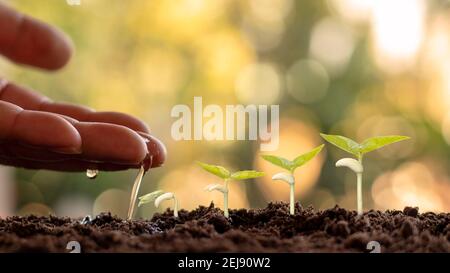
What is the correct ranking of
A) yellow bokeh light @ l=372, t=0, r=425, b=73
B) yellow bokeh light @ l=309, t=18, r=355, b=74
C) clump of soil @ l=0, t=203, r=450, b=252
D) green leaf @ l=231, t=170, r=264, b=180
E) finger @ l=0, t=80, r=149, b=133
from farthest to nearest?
yellow bokeh light @ l=309, t=18, r=355, b=74, yellow bokeh light @ l=372, t=0, r=425, b=73, finger @ l=0, t=80, r=149, b=133, green leaf @ l=231, t=170, r=264, b=180, clump of soil @ l=0, t=203, r=450, b=252

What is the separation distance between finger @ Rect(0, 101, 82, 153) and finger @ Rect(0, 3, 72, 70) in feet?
1.18

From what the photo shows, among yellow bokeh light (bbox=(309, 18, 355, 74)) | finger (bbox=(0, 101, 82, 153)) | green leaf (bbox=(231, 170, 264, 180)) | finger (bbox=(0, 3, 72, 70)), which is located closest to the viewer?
finger (bbox=(0, 101, 82, 153))

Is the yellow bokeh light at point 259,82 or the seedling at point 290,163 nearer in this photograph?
the seedling at point 290,163

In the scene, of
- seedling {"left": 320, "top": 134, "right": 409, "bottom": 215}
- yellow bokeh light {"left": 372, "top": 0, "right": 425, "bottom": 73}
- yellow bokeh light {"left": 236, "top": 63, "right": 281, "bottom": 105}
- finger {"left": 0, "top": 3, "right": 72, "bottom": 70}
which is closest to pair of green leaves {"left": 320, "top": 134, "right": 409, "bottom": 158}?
seedling {"left": 320, "top": 134, "right": 409, "bottom": 215}

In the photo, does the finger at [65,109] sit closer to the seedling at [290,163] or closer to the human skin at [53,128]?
the human skin at [53,128]

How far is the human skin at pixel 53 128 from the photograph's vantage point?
761mm

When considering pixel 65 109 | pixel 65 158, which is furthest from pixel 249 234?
pixel 65 109

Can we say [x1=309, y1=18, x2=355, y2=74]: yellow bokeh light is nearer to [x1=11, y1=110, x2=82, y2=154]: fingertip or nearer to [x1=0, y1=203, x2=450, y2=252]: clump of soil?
[x1=0, y1=203, x2=450, y2=252]: clump of soil

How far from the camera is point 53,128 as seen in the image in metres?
0.75

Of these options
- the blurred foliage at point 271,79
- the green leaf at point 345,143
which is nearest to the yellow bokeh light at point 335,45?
the blurred foliage at point 271,79

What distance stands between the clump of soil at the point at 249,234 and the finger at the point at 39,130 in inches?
4.0

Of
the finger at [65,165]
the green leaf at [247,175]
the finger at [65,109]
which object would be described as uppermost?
the finger at [65,109]

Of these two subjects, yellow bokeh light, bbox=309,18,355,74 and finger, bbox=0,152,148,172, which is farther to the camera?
yellow bokeh light, bbox=309,18,355,74

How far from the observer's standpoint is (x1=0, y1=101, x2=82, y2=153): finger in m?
0.75
